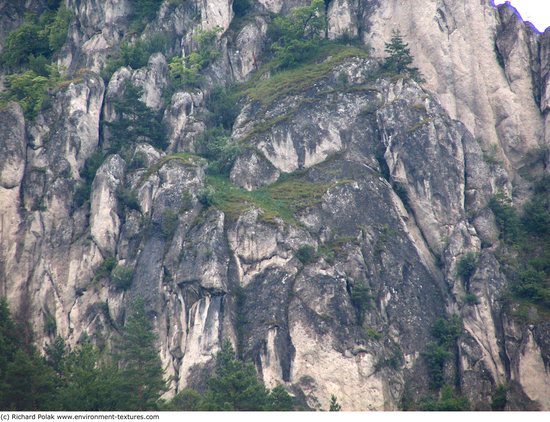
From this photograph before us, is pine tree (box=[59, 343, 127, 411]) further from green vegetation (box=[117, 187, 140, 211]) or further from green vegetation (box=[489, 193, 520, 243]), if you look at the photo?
green vegetation (box=[489, 193, 520, 243])

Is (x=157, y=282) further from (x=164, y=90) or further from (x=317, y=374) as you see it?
(x=164, y=90)

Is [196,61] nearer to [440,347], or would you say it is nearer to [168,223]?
[168,223]

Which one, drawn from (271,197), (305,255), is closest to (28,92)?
(271,197)

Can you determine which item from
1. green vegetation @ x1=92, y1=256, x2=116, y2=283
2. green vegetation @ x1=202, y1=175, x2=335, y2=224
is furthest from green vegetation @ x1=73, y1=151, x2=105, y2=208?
green vegetation @ x1=202, y1=175, x2=335, y2=224

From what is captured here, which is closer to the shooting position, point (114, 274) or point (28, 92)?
point (114, 274)

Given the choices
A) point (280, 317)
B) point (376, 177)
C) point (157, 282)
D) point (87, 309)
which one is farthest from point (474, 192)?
point (87, 309)

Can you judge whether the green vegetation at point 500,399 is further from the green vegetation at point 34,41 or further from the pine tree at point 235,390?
the green vegetation at point 34,41

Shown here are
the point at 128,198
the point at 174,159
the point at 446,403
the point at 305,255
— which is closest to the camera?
the point at 446,403
